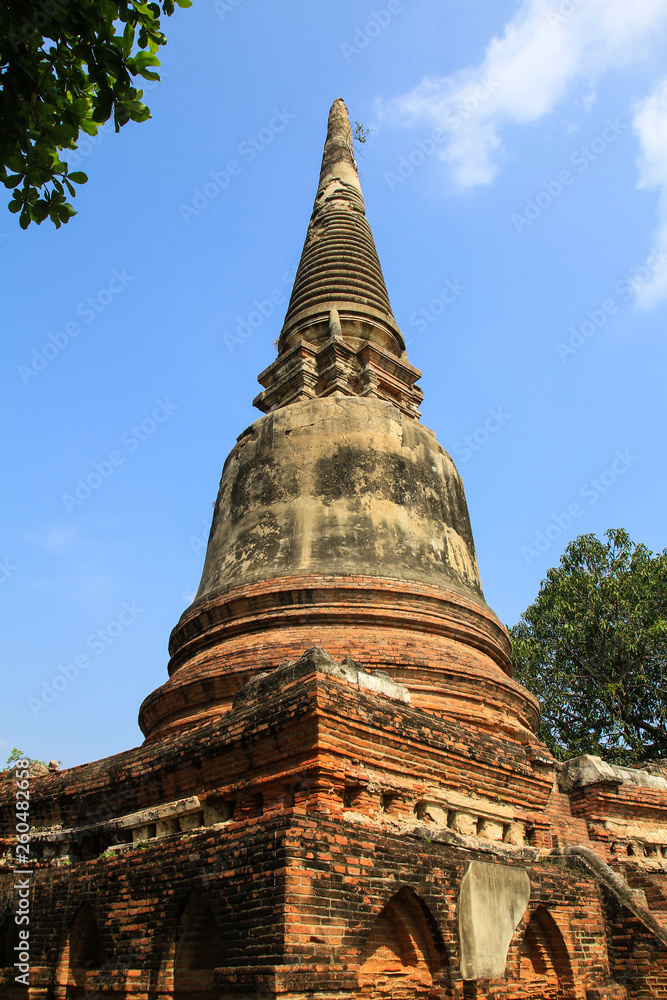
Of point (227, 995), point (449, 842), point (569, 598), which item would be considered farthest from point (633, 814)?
point (569, 598)

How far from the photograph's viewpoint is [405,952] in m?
6.10

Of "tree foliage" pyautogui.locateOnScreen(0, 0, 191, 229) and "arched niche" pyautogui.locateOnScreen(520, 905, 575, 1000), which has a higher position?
"tree foliage" pyautogui.locateOnScreen(0, 0, 191, 229)

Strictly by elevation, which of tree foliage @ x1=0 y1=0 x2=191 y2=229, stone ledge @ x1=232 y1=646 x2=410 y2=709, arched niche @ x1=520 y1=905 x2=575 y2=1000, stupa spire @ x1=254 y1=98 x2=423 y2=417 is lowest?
arched niche @ x1=520 y1=905 x2=575 y2=1000

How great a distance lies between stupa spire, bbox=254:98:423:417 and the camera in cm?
1336

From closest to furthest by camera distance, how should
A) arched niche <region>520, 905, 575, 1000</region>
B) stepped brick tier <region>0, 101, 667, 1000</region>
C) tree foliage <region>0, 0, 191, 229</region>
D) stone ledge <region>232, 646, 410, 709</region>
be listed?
tree foliage <region>0, 0, 191, 229</region> → stepped brick tier <region>0, 101, 667, 1000</region> → stone ledge <region>232, 646, 410, 709</region> → arched niche <region>520, 905, 575, 1000</region>

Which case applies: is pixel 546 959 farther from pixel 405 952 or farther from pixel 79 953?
pixel 79 953

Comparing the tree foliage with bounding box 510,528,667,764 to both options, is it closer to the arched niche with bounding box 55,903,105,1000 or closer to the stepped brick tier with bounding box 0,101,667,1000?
the stepped brick tier with bounding box 0,101,667,1000

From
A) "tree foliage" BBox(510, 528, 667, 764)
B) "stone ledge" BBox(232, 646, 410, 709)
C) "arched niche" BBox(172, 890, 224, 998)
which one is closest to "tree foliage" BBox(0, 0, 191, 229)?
"stone ledge" BBox(232, 646, 410, 709)

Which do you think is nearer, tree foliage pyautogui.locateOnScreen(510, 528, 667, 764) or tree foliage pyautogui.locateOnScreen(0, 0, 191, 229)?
tree foliage pyautogui.locateOnScreen(0, 0, 191, 229)

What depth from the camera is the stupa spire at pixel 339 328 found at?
13.4 m

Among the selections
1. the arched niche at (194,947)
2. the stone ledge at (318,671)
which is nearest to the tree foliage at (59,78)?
the stone ledge at (318,671)

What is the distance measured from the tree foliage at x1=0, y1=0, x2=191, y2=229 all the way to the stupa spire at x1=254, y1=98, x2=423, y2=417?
324 inches

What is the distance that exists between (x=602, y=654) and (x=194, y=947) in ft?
65.4

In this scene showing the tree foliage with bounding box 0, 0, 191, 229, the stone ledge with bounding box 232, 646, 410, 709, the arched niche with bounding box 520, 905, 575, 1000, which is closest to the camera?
the tree foliage with bounding box 0, 0, 191, 229
